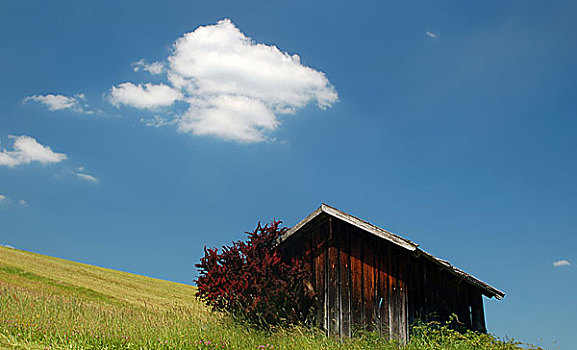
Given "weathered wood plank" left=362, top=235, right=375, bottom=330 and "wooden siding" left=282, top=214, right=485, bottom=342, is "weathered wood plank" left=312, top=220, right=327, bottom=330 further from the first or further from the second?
"weathered wood plank" left=362, top=235, right=375, bottom=330

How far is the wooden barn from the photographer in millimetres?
14102

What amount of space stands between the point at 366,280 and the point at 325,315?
1.59 metres

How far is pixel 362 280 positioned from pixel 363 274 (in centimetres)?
18

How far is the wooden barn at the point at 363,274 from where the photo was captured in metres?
14.1

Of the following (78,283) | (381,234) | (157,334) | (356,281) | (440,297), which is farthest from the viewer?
(78,283)

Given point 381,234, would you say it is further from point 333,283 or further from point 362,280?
point 333,283

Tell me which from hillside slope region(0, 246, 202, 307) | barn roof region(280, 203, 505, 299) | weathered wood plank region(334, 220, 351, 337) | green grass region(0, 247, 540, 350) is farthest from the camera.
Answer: hillside slope region(0, 246, 202, 307)

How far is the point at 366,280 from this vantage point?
568 inches

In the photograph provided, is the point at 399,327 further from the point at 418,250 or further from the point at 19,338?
the point at 19,338

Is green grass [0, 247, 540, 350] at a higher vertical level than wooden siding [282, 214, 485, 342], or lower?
lower

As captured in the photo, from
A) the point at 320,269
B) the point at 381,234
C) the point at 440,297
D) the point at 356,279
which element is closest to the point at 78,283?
the point at 320,269

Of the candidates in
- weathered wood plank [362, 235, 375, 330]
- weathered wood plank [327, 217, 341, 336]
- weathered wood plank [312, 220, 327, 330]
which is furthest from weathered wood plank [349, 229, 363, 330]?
weathered wood plank [312, 220, 327, 330]

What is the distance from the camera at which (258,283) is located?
14.2 m

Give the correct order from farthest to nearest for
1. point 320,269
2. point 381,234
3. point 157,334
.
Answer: point 320,269 → point 381,234 → point 157,334
